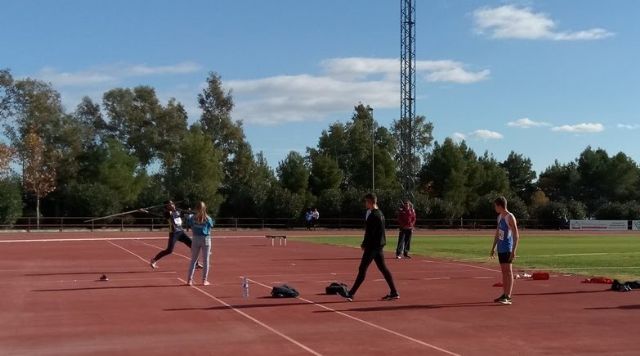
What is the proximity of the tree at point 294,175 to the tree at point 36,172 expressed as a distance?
23531 mm

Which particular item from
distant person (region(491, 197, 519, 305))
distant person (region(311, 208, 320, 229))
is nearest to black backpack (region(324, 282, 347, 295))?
distant person (region(491, 197, 519, 305))

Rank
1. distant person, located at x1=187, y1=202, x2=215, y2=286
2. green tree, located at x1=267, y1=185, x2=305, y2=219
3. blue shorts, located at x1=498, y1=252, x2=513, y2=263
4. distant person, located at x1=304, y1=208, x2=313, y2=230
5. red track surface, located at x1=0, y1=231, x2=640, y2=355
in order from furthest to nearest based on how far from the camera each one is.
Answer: green tree, located at x1=267, y1=185, x2=305, y2=219, distant person, located at x1=304, y1=208, x2=313, y2=230, distant person, located at x1=187, y1=202, x2=215, y2=286, blue shorts, located at x1=498, y1=252, x2=513, y2=263, red track surface, located at x1=0, y1=231, x2=640, y2=355

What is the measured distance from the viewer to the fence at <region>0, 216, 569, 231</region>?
63550 millimetres

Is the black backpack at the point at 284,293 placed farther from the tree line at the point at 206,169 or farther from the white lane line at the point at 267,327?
the tree line at the point at 206,169

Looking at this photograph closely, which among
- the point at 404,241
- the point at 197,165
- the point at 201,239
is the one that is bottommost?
the point at 404,241

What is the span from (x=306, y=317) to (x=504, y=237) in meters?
4.10

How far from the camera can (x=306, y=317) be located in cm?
1195

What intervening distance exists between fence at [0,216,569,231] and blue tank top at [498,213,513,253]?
4915cm

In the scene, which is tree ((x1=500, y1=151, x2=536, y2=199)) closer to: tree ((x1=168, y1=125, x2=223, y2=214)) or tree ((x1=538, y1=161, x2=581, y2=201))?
tree ((x1=538, y1=161, x2=581, y2=201))

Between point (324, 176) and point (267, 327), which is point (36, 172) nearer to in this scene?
point (324, 176)

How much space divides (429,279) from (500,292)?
302 centimetres

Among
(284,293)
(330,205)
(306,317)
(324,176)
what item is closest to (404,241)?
(284,293)

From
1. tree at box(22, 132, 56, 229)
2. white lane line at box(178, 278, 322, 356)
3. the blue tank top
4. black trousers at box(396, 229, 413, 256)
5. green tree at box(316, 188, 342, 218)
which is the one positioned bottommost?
white lane line at box(178, 278, 322, 356)

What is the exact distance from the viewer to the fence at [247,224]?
63.5 m
